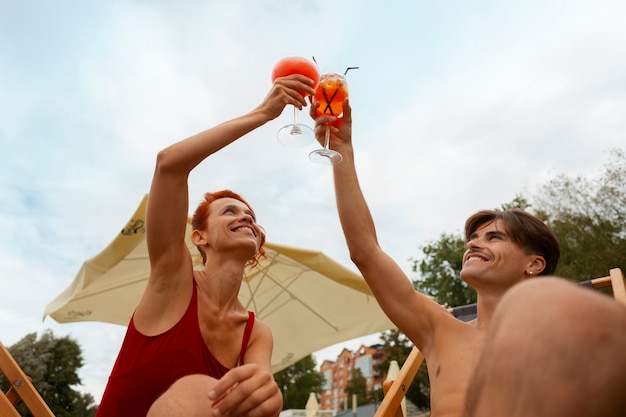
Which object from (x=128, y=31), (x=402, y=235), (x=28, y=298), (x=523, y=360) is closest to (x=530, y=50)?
(x=128, y=31)

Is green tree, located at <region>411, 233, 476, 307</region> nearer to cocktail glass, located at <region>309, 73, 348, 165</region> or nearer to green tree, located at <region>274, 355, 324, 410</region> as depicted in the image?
green tree, located at <region>274, 355, 324, 410</region>

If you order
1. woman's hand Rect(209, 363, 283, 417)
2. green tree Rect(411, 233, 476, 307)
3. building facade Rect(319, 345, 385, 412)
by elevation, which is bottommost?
woman's hand Rect(209, 363, 283, 417)

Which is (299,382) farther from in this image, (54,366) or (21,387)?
(21,387)

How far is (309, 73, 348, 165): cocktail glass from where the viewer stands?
2.45 metres

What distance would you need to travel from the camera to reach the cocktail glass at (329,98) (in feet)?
8.05

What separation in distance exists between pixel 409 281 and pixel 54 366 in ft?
90.4

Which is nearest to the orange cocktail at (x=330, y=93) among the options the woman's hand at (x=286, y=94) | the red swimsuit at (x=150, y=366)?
the woman's hand at (x=286, y=94)

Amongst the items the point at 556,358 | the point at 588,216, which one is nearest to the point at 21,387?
the point at 556,358

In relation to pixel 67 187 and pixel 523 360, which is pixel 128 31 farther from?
pixel 523 360

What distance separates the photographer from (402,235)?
2559 cm

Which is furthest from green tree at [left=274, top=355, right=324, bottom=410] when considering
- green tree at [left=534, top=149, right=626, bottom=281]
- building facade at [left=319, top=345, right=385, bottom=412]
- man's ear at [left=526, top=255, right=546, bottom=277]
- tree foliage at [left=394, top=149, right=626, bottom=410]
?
building facade at [left=319, top=345, right=385, bottom=412]

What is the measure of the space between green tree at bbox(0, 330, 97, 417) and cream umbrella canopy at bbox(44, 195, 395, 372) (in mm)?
20940

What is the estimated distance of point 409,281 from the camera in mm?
2406

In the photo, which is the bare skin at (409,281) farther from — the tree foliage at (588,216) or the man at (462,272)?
the tree foliage at (588,216)
